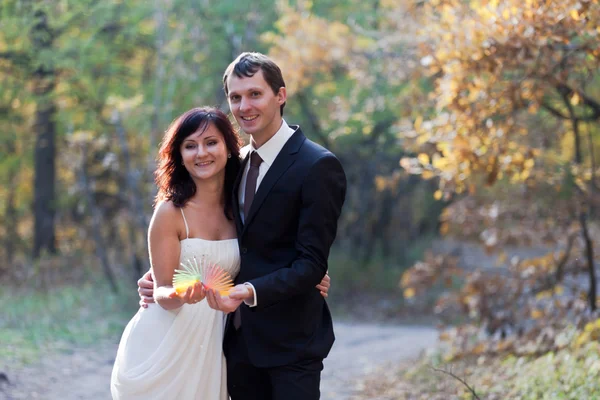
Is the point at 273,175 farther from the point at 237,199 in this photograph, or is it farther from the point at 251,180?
the point at 237,199

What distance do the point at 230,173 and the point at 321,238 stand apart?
0.66 meters

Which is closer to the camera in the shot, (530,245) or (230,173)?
(230,173)

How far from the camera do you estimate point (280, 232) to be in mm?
3312

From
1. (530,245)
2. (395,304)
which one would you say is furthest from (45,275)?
(530,245)

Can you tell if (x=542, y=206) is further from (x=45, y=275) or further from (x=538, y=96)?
(x=45, y=275)

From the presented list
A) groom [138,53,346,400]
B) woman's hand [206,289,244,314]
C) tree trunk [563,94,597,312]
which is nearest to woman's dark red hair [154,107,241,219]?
groom [138,53,346,400]

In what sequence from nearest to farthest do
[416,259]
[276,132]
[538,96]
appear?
[276,132] < [538,96] < [416,259]

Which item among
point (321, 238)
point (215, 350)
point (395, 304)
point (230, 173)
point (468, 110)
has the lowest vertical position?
point (395, 304)

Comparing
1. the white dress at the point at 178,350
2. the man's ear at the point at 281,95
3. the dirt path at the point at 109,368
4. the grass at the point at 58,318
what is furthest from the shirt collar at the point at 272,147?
the grass at the point at 58,318

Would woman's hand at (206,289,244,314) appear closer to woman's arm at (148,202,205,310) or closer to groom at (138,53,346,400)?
groom at (138,53,346,400)

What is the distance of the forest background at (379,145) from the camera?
5969 millimetres

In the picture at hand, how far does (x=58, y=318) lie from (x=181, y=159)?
8063 millimetres

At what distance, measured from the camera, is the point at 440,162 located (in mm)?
6473

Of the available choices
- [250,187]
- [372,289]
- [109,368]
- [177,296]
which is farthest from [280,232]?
[372,289]
